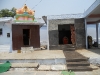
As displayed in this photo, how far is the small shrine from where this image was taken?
13242 millimetres

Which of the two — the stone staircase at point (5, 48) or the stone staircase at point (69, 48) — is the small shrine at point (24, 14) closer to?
the stone staircase at point (5, 48)

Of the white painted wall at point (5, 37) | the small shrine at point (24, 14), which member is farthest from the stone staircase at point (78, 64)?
the white painted wall at point (5, 37)

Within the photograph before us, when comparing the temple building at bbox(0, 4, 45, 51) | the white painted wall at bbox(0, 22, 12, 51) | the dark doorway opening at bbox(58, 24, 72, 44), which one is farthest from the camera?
the dark doorway opening at bbox(58, 24, 72, 44)

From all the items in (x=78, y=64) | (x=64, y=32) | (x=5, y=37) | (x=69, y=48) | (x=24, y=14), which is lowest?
(x=78, y=64)

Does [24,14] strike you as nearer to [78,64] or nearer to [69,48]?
[69,48]

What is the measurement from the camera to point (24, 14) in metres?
13.4

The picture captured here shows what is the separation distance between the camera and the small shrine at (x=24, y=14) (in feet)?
43.4

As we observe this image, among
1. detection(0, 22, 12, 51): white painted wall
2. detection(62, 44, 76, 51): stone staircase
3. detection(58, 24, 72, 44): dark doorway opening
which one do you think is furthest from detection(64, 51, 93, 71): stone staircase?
detection(58, 24, 72, 44): dark doorway opening

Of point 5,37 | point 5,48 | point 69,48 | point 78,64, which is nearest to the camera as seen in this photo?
point 78,64

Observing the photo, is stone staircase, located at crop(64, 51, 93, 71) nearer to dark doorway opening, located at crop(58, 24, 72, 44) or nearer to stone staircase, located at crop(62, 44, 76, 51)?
stone staircase, located at crop(62, 44, 76, 51)

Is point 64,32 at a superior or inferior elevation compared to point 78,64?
superior

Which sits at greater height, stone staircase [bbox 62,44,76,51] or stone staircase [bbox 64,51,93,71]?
stone staircase [bbox 62,44,76,51]

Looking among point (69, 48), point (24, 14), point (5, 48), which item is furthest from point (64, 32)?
point (5, 48)

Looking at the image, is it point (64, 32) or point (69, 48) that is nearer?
point (69, 48)
